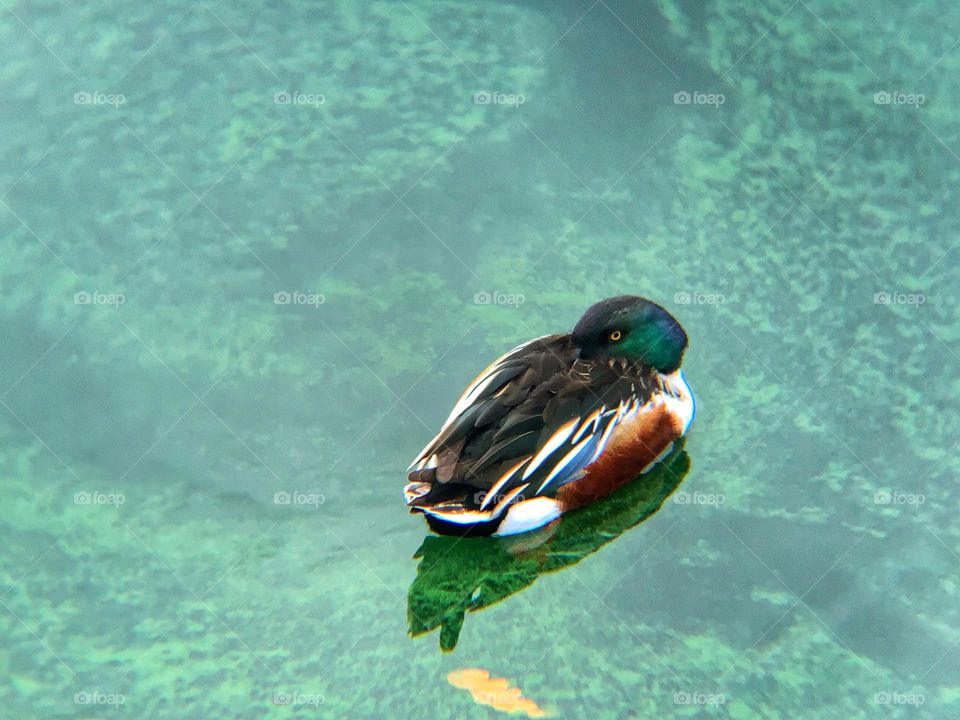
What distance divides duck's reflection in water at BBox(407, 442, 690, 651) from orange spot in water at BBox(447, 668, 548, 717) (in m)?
0.19

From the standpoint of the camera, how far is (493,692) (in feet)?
21.4

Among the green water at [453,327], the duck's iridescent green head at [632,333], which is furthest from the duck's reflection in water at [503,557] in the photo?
the duck's iridescent green head at [632,333]

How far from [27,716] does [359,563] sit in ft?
5.73

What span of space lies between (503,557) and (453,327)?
170cm

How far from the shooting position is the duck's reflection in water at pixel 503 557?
274 inches

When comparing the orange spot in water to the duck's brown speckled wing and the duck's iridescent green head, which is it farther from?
the duck's iridescent green head

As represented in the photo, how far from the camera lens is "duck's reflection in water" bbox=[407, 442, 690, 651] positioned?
22.8ft

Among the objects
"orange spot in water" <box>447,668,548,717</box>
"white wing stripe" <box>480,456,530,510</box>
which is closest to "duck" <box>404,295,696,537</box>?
"white wing stripe" <box>480,456,530,510</box>

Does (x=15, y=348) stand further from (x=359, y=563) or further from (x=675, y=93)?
(x=675, y=93)


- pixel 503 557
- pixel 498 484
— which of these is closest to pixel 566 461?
pixel 498 484

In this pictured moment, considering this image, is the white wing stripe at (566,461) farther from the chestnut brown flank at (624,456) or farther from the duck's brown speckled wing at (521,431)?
the chestnut brown flank at (624,456)

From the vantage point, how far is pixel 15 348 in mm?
8258

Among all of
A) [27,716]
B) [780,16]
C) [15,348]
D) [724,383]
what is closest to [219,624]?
[27,716]

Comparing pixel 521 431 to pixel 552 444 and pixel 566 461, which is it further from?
pixel 566 461
